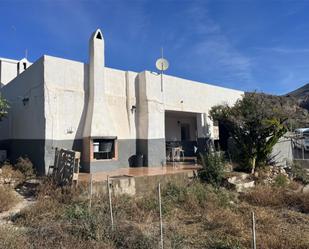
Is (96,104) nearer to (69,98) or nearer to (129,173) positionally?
(69,98)

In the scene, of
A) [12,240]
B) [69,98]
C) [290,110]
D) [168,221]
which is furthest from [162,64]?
[12,240]

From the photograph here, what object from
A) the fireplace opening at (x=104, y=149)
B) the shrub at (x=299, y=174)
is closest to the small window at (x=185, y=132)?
the shrub at (x=299, y=174)

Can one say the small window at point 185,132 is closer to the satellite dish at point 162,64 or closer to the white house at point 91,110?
the white house at point 91,110

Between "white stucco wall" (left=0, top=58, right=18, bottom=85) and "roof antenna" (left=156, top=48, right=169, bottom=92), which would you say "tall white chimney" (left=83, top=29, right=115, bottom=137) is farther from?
"white stucco wall" (left=0, top=58, right=18, bottom=85)

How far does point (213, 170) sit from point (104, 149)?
17.2ft

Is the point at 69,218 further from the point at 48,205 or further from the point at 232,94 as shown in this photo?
the point at 232,94

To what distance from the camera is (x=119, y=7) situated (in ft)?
37.4

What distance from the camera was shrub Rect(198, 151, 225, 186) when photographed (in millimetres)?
12016

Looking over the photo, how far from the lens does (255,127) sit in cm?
1368

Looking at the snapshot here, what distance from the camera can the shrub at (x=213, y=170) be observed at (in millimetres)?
12016

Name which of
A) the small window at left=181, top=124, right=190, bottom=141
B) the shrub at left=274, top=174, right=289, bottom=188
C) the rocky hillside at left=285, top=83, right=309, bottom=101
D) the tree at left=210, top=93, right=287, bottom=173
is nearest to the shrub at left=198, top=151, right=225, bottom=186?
the tree at left=210, top=93, right=287, bottom=173

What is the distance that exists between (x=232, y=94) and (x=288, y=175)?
8.16 meters

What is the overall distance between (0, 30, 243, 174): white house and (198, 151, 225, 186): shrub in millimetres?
3271

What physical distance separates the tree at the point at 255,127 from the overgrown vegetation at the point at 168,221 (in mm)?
3585
